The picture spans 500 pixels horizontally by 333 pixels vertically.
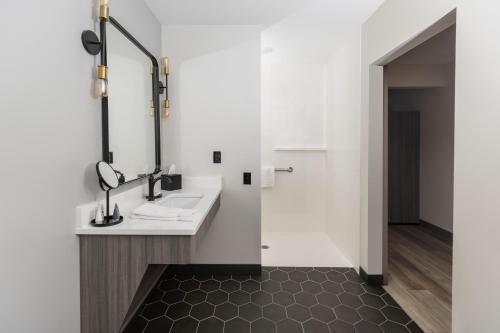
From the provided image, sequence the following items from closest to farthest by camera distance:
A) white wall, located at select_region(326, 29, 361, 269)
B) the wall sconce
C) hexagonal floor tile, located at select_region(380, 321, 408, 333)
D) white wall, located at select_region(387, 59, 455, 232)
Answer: hexagonal floor tile, located at select_region(380, 321, 408, 333), the wall sconce, white wall, located at select_region(326, 29, 361, 269), white wall, located at select_region(387, 59, 455, 232)

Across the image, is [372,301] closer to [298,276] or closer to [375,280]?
[375,280]

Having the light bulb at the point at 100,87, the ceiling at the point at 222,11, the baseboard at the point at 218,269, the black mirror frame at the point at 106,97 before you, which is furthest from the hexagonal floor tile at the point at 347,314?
the ceiling at the point at 222,11

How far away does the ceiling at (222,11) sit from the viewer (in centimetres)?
207

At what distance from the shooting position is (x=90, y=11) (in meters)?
1.40

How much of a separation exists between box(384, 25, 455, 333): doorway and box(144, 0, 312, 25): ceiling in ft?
3.40

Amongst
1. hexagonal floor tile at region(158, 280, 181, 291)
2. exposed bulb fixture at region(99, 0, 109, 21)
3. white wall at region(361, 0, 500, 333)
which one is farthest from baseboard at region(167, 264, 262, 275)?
exposed bulb fixture at region(99, 0, 109, 21)

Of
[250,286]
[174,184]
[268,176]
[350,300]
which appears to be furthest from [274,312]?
[268,176]

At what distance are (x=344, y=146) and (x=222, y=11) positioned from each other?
→ 5.69 ft

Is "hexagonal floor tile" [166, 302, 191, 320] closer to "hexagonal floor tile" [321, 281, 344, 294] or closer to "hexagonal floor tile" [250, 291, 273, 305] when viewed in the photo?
"hexagonal floor tile" [250, 291, 273, 305]

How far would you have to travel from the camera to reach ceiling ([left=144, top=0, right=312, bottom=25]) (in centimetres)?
207

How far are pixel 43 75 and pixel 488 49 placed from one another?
184 cm

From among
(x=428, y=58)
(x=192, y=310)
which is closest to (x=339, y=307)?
(x=192, y=310)

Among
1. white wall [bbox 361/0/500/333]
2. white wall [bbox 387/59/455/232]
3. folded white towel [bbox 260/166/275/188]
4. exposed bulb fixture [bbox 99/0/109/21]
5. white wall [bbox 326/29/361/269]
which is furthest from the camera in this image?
folded white towel [bbox 260/166/275/188]

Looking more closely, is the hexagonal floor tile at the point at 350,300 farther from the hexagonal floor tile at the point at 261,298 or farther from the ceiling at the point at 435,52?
the ceiling at the point at 435,52
